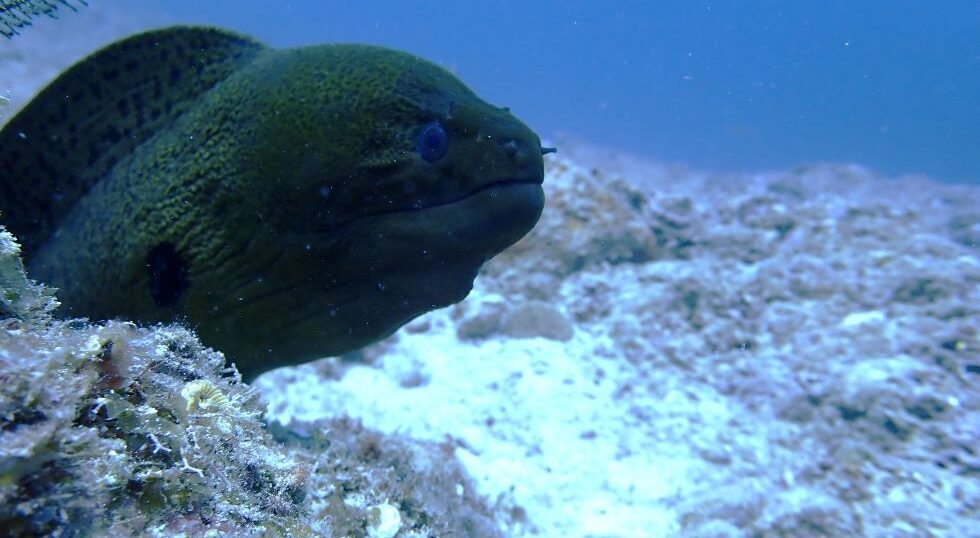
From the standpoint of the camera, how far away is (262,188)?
2.08 meters

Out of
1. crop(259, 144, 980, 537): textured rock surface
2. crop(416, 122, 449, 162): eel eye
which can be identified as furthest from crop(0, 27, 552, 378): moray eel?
crop(259, 144, 980, 537): textured rock surface

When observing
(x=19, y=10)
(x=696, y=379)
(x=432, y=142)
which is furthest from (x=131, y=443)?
(x=696, y=379)

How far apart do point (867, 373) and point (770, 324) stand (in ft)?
3.37

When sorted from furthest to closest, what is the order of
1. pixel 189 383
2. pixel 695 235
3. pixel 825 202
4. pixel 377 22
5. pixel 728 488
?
pixel 377 22, pixel 825 202, pixel 695 235, pixel 728 488, pixel 189 383

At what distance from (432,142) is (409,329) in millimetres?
3362

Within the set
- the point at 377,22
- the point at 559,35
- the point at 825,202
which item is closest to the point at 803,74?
the point at 559,35

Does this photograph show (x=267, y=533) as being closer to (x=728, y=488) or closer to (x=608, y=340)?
(x=728, y=488)

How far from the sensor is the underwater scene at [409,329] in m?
1.22

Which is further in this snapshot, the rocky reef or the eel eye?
the eel eye

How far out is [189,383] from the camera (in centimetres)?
139

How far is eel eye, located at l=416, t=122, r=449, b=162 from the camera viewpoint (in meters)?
2.00

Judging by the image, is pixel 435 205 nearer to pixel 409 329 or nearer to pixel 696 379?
pixel 409 329

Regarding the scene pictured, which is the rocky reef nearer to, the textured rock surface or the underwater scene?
the underwater scene

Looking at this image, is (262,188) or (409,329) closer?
(262,188)
